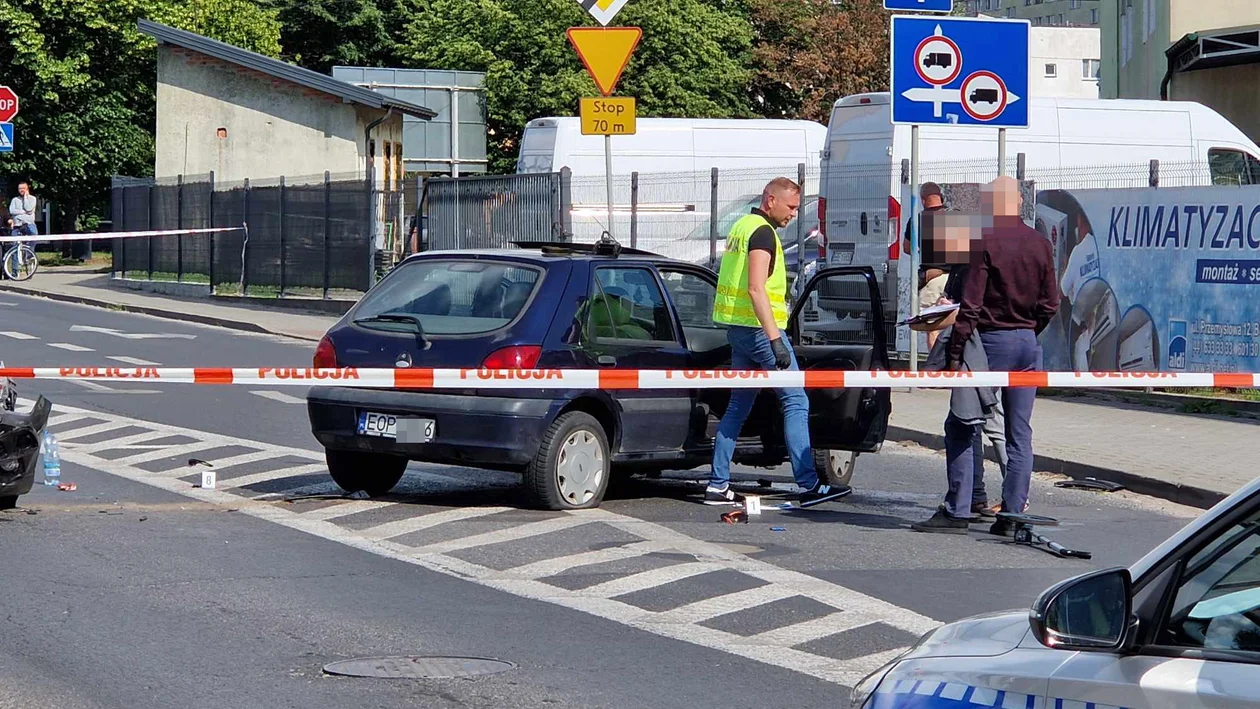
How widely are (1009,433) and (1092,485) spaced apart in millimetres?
2541

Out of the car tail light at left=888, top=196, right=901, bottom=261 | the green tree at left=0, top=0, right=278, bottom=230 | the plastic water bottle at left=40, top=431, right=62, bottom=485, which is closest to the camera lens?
the plastic water bottle at left=40, top=431, right=62, bottom=485

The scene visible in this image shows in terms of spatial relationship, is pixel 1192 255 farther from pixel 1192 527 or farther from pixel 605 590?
pixel 1192 527

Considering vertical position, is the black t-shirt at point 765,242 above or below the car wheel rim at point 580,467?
above

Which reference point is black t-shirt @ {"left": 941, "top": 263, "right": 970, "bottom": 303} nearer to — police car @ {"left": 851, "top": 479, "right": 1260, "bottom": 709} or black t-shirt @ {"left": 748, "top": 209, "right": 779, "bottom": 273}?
black t-shirt @ {"left": 748, "top": 209, "right": 779, "bottom": 273}

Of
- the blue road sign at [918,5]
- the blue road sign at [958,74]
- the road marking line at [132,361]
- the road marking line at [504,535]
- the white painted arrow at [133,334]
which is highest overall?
the blue road sign at [918,5]

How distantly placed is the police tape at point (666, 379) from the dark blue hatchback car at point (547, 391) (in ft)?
0.27

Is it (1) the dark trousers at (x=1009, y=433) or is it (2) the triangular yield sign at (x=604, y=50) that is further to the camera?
(2) the triangular yield sign at (x=604, y=50)

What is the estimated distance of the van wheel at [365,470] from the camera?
1035 centimetres

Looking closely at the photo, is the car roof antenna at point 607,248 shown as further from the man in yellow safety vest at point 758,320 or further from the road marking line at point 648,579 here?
the road marking line at point 648,579

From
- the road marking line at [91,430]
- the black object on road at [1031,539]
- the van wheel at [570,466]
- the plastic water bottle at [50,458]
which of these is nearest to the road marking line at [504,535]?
the van wheel at [570,466]

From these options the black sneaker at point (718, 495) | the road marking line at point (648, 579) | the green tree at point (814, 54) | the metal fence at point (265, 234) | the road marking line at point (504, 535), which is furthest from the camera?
the green tree at point (814, 54)

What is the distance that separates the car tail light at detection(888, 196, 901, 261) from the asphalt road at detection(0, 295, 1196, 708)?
669 centimetres

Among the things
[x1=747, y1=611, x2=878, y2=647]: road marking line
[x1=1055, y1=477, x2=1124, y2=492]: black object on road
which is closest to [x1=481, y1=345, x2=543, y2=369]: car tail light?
[x1=747, y1=611, x2=878, y2=647]: road marking line

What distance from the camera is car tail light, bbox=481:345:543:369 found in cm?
948
